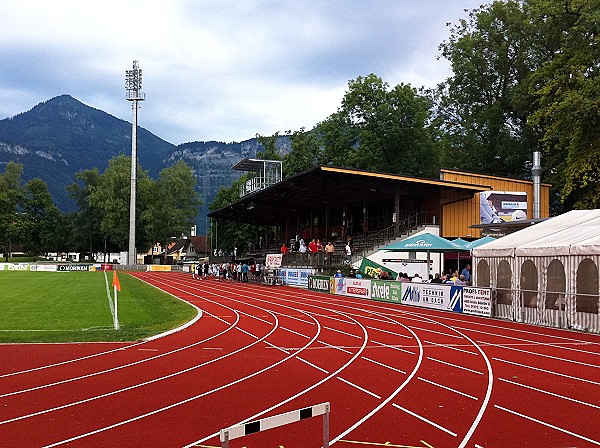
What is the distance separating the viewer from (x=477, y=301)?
2205 cm

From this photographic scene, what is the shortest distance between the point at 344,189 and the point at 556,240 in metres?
Answer: 24.0

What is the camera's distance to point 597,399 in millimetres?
9531

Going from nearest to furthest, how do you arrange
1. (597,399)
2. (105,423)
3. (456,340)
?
1. (105,423)
2. (597,399)
3. (456,340)

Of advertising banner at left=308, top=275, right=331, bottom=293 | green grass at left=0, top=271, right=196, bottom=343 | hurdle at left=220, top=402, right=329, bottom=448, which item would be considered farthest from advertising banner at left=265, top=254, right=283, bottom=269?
hurdle at left=220, top=402, right=329, bottom=448

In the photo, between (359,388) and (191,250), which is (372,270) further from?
(191,250)

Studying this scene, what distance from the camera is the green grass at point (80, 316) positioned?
52.9ft

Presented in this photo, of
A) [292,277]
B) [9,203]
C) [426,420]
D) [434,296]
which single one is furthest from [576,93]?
[9,203]

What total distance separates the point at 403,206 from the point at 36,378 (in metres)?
36.5

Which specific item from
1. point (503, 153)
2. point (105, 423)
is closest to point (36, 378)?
point (105, 423)

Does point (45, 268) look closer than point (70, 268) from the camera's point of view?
No

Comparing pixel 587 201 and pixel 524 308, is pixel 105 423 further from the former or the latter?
pixel 587 201

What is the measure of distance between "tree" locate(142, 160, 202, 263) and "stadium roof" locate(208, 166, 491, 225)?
41.7 metres

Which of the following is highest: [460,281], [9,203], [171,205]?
[9,203]

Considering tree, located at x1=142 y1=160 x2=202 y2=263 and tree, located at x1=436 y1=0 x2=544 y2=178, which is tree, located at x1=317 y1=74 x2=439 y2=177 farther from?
tree, located at x1=142 y1=160 x2=202 y2=263
